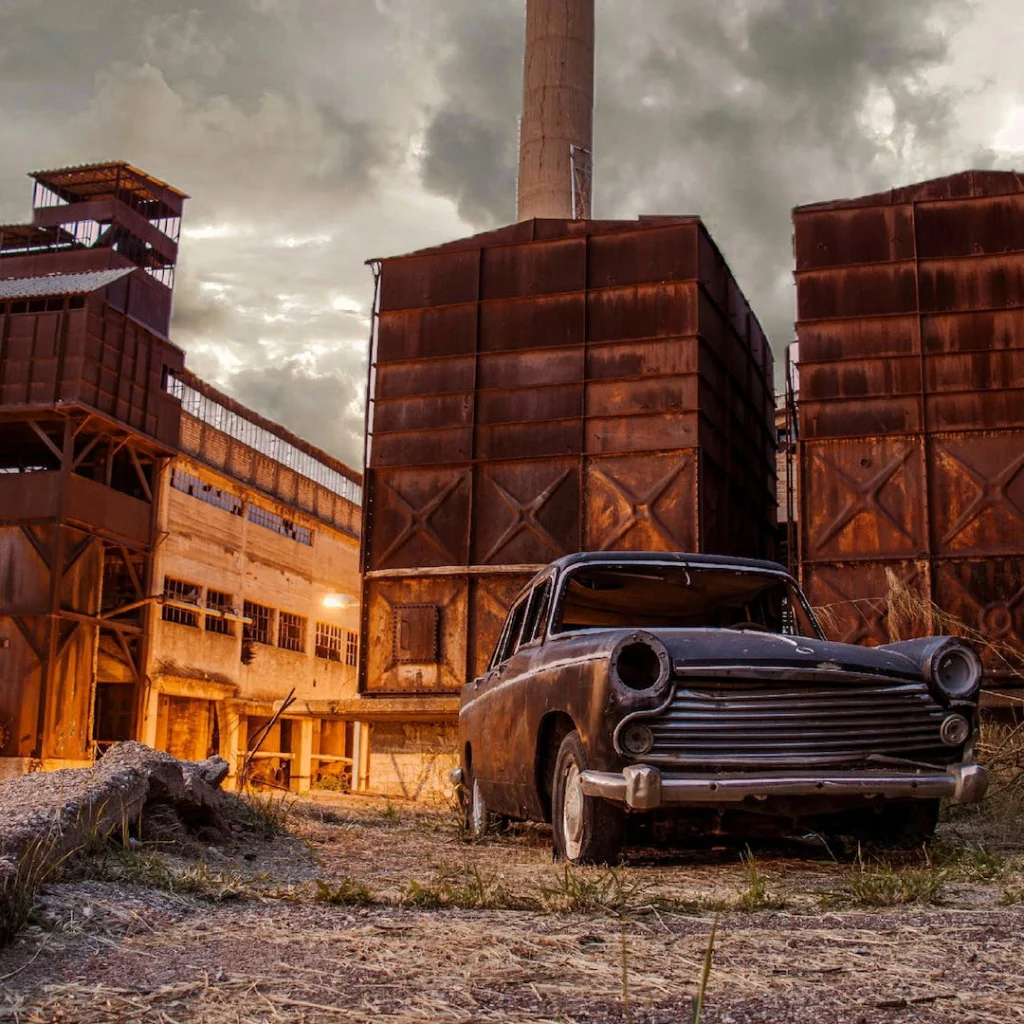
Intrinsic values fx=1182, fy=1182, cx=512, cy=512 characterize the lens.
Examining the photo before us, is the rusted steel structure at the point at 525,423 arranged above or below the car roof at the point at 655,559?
above

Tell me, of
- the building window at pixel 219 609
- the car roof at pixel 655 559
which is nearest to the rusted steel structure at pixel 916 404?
the car roof at pixel 655 559

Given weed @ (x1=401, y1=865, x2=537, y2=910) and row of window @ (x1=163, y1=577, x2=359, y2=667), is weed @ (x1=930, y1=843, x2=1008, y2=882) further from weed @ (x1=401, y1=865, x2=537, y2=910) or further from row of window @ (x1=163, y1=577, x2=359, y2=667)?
row of window @ (x1=163, y1=577, x2=359, y2=667)

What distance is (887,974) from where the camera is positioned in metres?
3.01

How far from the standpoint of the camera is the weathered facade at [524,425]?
17.7 meters

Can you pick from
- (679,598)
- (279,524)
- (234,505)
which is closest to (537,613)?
(679,598)

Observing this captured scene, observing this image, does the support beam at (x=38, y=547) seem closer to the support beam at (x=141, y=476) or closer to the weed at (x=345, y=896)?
the support beam at (x=141, y=476)

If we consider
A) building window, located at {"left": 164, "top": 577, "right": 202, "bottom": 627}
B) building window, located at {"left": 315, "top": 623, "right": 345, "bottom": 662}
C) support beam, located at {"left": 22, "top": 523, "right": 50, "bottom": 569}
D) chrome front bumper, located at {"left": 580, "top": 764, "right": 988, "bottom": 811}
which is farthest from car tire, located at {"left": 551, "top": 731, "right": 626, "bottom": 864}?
building window, located at {"left": 315, "top": 623, "right": 345, "bottom": 662}

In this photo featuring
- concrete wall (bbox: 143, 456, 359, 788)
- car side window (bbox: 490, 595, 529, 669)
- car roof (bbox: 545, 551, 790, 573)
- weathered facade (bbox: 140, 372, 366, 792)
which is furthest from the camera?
weathered facade (bbox: 140, 372, 366, 792)

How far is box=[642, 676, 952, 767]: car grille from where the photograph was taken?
A: 214 inches

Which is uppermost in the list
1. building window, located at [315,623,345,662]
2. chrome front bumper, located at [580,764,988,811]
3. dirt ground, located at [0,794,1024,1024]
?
building window, located at [315,623,345,662]

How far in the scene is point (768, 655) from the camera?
5.61 meters

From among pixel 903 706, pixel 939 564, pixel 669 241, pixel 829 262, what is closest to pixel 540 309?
pixel 669 241

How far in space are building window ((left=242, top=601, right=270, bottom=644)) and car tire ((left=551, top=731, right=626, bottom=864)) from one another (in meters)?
26.5

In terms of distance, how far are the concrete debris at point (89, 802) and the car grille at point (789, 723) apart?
2.54 meters
